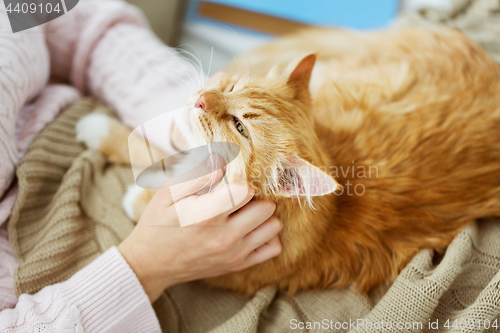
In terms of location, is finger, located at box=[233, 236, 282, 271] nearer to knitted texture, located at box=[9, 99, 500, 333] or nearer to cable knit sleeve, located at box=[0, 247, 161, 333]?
knitted texture, located at box=[9, 99, 500, 333]

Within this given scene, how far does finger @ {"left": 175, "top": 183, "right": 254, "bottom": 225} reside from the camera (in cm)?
82

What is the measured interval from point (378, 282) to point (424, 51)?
0.98 meters

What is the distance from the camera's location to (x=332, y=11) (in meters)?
2.22

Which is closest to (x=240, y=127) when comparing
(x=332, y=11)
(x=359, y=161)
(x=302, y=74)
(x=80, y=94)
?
(x=302, y=74)

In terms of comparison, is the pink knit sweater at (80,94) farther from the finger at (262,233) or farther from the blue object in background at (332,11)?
the blue object in background at (332,11)

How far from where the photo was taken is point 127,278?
0.90m

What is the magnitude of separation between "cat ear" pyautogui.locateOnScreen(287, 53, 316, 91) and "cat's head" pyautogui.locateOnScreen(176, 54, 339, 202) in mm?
69

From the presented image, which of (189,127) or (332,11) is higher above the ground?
(332,11)

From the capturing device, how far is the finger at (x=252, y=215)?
86 cm

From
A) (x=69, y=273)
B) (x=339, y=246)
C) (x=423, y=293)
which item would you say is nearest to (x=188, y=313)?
(x=69, y=273)

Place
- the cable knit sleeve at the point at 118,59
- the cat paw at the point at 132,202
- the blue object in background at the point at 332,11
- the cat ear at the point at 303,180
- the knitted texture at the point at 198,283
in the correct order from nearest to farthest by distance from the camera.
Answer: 1. the cat ear at the point at 303,180
2. the knitted texture at the point at 198,283
3. the cat paw at the point at 132,202
4. the cable knit sleeve at the point at 118,59
5. the blue object in background at the point at 332,11

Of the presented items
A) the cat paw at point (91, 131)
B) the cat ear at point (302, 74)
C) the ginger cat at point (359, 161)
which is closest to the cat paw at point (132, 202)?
the ginger cat at point (359, 161)

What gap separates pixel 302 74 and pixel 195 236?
24.5 inches

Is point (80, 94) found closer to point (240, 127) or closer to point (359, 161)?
point (240, 127)
